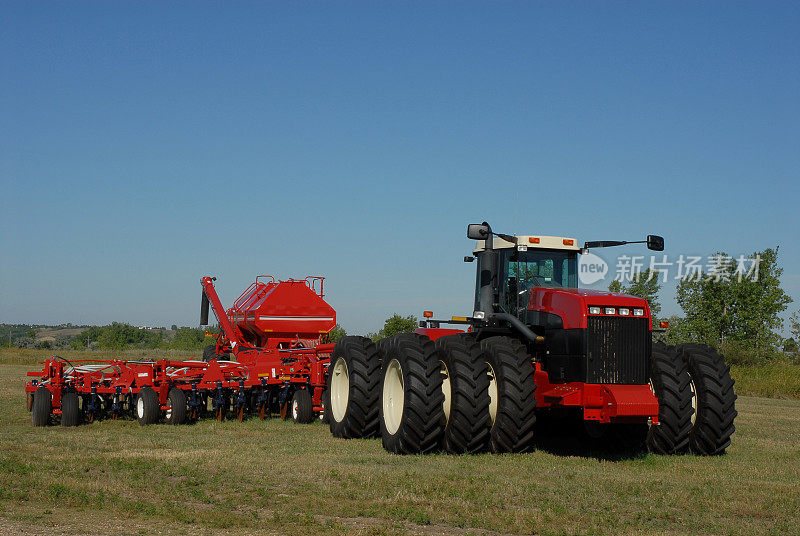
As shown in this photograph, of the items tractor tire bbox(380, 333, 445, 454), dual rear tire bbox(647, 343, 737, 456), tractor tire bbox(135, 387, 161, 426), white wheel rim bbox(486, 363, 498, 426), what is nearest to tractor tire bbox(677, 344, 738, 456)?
dual rear tire bbox(647, 343, 737, 456)

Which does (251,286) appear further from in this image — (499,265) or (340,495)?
(340,495)

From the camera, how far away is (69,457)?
11008 mm

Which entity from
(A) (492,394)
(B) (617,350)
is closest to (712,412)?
(B) (617,350)

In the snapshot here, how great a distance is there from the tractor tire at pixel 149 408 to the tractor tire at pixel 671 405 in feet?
28.3

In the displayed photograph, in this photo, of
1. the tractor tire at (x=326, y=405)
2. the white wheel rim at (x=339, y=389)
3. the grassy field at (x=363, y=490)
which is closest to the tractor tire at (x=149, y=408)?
the grassy field at (x=363, y=490)

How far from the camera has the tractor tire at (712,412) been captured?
12.1 m

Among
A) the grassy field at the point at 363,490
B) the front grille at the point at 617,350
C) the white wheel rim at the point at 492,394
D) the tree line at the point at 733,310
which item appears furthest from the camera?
the tree line at the point at 733,310

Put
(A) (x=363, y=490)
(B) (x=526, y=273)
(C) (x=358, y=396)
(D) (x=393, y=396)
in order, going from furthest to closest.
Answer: (C) (x=358, y=396), (D) (x=393, y=396), (B) (x=526, y=273), (A) (x=363, y=490)

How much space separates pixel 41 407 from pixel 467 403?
8369 millimetres

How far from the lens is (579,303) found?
11.1 meters

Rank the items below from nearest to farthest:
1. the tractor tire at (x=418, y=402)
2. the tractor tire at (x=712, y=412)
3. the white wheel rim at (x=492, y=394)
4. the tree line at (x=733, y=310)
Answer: the tractor tire at (x=418, y=402)
the white wheel rim at (x=492, y=394)
the tractor tire at (x=712, y=412)
the tree line at (x=733, y=310)

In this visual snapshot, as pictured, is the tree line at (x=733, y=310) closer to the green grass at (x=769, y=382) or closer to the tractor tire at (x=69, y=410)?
the green grass at (x=769, y=382)

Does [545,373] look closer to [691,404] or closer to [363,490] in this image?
[691,404]

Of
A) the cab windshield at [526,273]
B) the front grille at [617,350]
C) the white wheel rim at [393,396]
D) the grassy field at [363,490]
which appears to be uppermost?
the cab windshield at [526,273]
